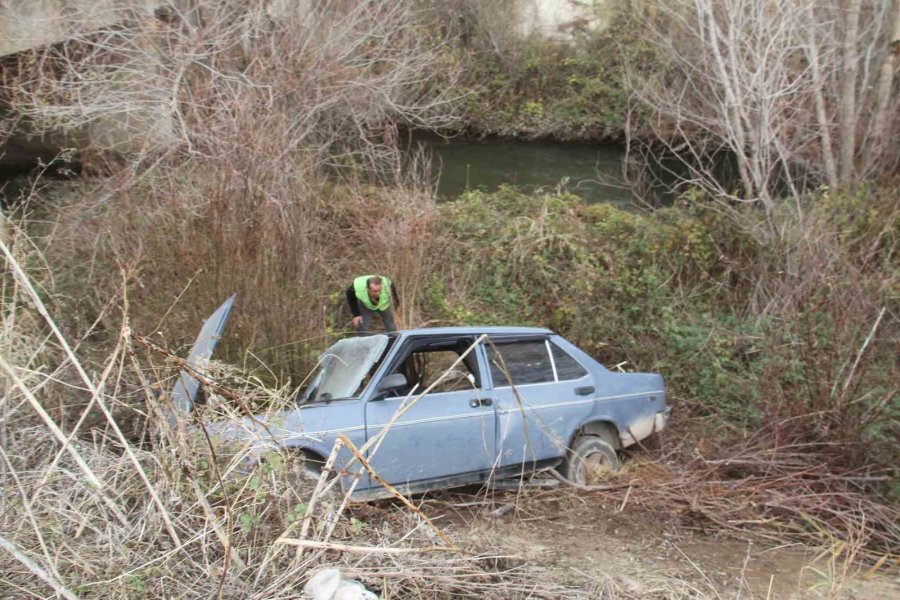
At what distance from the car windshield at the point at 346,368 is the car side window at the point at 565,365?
5.37 feet

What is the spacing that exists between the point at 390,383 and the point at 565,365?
6.05ft

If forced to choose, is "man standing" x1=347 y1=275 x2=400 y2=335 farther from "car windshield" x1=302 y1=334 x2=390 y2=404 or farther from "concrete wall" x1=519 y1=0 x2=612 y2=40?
"concrete wall" x1=519 y1=0 x2=612 y2=40

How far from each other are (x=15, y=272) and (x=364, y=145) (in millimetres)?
9552

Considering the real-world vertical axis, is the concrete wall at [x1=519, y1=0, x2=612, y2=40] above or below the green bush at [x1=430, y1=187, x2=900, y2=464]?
above

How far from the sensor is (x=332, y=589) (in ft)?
9.57

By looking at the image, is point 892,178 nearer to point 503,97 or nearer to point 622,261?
point 622,261

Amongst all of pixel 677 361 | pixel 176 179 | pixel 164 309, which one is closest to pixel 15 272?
pixel 164 309

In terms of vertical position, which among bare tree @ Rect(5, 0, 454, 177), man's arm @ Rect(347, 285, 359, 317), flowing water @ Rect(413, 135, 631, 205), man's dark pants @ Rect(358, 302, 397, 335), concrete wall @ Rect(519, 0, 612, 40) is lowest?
man's dark pants @ Rect(358, 302, 397, 335)

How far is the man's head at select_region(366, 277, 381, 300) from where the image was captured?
837 cm

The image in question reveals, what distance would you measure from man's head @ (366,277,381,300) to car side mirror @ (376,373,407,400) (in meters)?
3.09

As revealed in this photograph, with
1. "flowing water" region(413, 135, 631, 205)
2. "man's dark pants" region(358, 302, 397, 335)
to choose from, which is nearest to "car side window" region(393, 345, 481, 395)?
"man's dark pants" region(358, 302, 397, 335)

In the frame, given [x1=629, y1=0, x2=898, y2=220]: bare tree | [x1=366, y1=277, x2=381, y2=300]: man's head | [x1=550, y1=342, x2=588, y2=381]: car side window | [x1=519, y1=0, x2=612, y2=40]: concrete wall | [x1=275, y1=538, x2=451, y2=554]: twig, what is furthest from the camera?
[x1=519, y1=0, x2=612, y2=40]: concrete wall

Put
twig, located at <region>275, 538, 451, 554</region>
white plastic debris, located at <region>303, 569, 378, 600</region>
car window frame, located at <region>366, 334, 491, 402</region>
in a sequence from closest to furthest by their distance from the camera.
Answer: white plastic debris, located at <region>303, 569, 378, 600</region> < twig, located at <region>275, 538, 451, 554</region> < car window frame, located at <region>366, 334, 491, 402</region>

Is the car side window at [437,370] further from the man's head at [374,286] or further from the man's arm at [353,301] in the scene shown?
the man's arm at [353,301]
